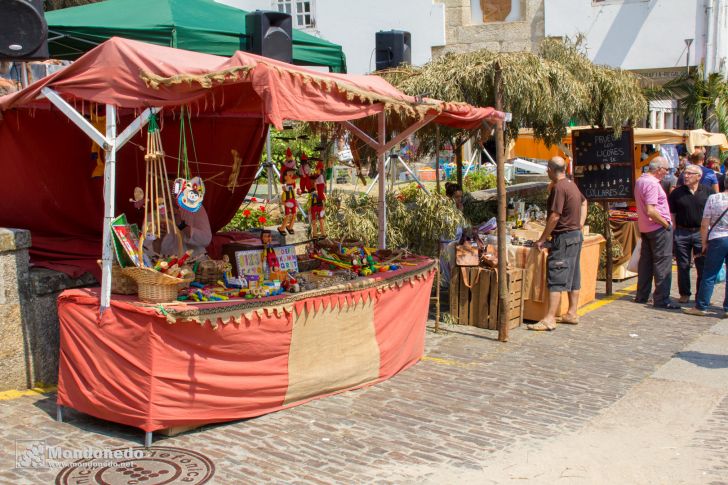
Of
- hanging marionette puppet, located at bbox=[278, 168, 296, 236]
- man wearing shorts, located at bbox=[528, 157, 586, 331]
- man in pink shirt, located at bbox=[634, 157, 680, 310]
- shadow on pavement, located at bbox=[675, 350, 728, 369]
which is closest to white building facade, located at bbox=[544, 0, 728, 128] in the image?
man in pink shirt, located at bbox=[634, 157, 680, 310]

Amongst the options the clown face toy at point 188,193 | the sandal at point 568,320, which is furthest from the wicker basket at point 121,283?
the sandal at point 568,320

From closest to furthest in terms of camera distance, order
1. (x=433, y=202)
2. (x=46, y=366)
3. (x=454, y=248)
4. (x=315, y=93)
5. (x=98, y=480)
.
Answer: (x=98, y=480) < (x=315, y=93) < (x=46, y=366) < (x=454, y=248) < (x=433, y=202)

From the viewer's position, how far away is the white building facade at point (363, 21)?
2416 centimetres

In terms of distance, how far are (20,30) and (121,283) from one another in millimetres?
3467

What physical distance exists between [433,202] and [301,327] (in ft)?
13.5

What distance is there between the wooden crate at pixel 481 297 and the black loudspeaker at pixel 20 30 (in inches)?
198

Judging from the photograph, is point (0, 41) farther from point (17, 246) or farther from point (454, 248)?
point (454, 248)

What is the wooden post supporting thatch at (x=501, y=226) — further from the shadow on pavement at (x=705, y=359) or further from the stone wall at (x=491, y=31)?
the stone wall at (x=491, y=31)

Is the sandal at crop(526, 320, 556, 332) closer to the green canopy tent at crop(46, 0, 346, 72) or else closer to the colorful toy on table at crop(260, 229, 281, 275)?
the colorful toy on table at crop(260, 229, 281, 275)

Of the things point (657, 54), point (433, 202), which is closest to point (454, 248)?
point (433, 202)


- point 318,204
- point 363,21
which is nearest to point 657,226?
point 318,204

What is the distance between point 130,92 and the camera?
5289 millimetres

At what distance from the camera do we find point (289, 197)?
25.3 ft

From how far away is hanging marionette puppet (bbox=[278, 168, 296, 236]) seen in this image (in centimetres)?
751
